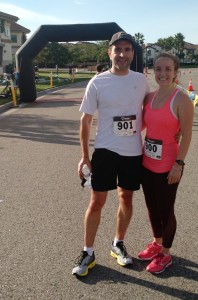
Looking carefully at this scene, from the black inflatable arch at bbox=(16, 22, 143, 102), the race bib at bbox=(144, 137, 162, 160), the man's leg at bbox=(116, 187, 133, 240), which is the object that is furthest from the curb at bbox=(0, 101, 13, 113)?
the race bib at bbox=(144, 137, 162, 160)

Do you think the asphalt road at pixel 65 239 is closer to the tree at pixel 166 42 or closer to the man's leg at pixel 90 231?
the man's leg at pixel 90 231

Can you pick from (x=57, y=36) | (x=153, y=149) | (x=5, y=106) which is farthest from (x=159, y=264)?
(x=57, y=36)

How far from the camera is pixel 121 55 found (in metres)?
2.74

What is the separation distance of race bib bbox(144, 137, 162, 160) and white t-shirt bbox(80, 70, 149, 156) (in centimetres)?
8

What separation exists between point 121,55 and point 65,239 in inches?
77.4

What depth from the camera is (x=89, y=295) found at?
2643 millimetres

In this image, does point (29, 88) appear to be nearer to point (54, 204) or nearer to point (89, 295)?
point (54, 204)

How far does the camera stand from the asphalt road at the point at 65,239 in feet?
8.94

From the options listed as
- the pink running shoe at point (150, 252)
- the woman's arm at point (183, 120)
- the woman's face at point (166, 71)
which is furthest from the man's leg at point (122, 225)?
the woman's face at point (166, 71)

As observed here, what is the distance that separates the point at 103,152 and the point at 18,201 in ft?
7.32

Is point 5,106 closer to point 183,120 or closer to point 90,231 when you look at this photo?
point 90,231

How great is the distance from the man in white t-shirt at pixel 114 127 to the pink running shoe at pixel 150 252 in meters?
0.51

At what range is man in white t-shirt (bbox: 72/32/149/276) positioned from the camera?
108 inches

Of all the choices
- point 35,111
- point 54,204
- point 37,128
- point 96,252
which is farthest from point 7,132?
point 96,252
